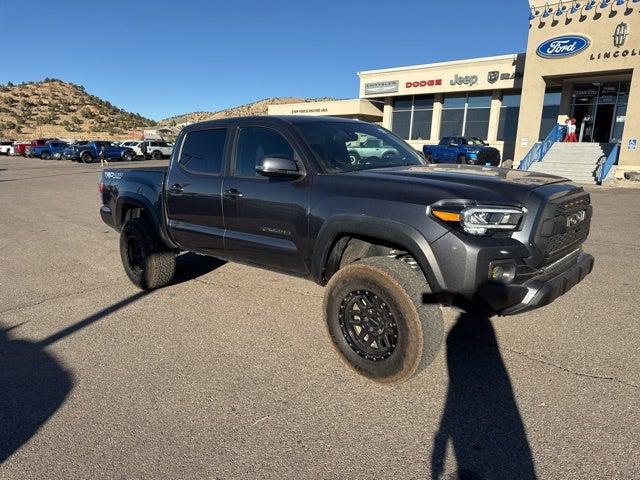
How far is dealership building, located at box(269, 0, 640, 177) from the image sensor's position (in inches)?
839

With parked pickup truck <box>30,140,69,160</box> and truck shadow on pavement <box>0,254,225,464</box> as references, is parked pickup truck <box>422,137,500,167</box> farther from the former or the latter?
parked pickup truck <box>30,140,69,160</box>

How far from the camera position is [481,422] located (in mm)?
2885

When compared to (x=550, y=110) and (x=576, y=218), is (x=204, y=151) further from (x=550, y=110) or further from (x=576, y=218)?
(x=550, y=110)

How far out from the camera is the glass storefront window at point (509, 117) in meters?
30.7

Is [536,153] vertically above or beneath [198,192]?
above

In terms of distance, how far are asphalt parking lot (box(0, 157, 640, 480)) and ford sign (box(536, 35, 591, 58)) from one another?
69.7 feet

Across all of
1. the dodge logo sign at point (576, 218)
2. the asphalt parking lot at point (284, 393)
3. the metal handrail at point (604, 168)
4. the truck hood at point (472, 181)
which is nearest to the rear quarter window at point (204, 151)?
the asphalt parking lot at point (284, 393)

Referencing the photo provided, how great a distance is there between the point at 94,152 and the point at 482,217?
39.0m

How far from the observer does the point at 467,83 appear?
104 ft

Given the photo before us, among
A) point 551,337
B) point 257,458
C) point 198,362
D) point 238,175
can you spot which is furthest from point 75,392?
point 551,337

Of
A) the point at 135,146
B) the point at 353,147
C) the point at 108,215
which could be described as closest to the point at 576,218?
the point at 353,147

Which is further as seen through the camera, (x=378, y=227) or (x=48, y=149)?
(x=48, y=149)

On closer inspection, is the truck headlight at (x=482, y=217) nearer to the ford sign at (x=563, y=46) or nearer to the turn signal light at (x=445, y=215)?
the turn signal light at (x=445, y=215)

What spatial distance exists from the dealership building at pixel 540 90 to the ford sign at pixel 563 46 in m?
0.04
